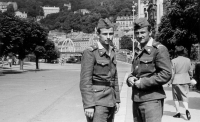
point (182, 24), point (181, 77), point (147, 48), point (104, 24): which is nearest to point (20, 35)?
point (182, 24)

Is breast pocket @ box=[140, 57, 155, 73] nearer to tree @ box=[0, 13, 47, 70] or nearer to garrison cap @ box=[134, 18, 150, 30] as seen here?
garrison cap @ box=[134, 18, 150, 30]

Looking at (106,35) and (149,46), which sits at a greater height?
(106,35)

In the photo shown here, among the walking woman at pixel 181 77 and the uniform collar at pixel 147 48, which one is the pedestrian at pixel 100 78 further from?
the walking woman at pixel 181 77

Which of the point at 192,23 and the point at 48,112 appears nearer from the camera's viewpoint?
the point at 48,112

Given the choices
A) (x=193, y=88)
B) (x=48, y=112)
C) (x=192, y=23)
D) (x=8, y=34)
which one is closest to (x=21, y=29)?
(x=8, y=34)

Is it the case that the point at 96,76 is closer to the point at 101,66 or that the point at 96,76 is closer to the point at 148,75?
the point at 101,66

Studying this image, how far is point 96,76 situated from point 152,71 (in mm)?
749

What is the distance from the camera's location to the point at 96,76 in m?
5.50

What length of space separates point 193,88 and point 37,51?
34.4m

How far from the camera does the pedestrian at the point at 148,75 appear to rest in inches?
206

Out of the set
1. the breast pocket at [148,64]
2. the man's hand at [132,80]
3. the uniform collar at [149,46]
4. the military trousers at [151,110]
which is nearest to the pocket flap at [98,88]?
the man's hand at [132,80]

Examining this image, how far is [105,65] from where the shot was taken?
551 centimetres

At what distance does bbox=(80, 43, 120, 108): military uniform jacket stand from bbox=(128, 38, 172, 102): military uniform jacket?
36 centimetres

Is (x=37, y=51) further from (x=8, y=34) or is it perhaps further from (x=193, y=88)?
(x=193, y=88)
